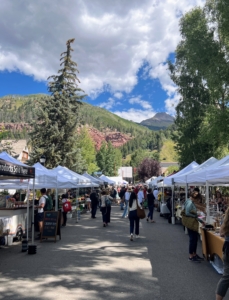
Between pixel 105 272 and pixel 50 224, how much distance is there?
4.36 meters

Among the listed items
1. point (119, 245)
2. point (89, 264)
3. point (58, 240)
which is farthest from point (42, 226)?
point (89, 264)

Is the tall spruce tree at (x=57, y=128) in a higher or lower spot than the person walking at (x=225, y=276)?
higher

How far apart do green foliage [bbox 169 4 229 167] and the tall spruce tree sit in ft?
36.6

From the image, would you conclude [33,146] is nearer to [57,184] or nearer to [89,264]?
[57,184]

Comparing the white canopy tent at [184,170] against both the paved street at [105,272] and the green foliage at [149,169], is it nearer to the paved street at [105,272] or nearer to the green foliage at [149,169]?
the paved street at [105,272]

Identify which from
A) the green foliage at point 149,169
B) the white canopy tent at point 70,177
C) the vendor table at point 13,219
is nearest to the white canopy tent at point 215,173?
the vendor table at point 13,219

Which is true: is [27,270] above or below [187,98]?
below

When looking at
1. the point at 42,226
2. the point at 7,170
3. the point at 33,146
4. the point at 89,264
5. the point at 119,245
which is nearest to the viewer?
the point at 7,170

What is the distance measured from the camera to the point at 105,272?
6.62 m

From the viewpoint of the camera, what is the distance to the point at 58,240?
10852 mm

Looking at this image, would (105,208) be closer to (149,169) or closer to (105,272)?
(105,272)

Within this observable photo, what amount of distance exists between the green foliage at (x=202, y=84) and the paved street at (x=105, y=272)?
9148 mm

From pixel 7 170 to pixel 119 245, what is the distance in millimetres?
4871

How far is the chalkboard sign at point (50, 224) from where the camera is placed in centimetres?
1045
